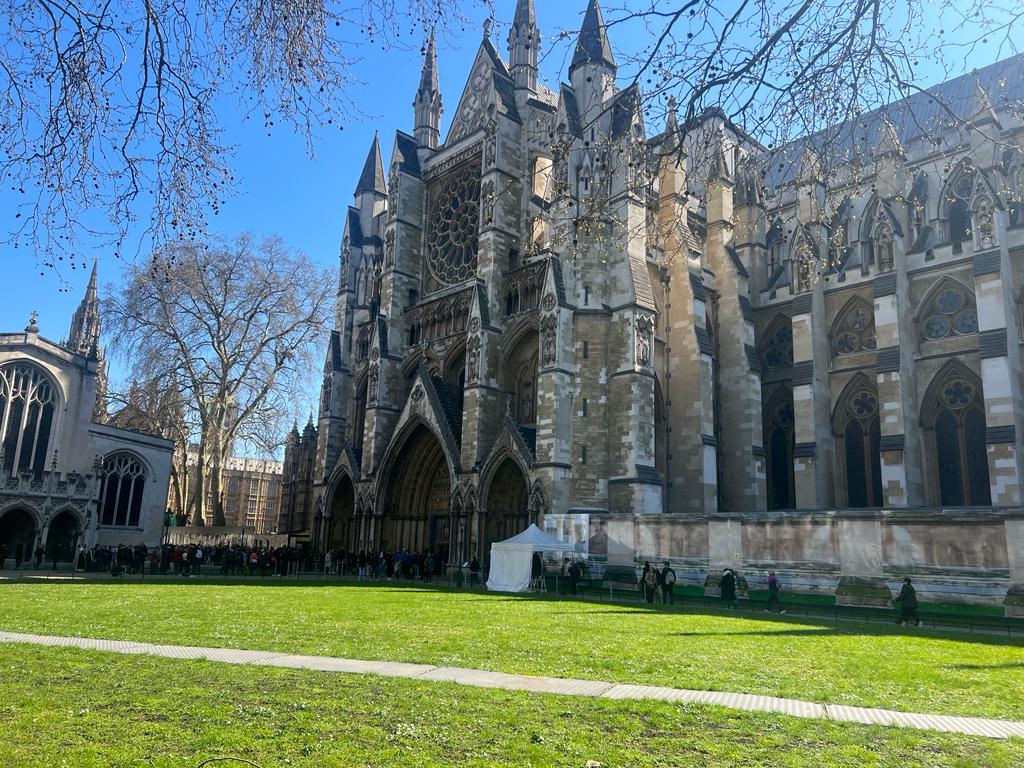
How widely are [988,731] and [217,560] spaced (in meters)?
30.7

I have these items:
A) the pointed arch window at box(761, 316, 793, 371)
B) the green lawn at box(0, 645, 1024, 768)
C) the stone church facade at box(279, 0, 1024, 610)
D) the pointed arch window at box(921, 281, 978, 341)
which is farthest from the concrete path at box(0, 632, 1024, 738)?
the pointed arch window at box(761, 316, 793, 371)

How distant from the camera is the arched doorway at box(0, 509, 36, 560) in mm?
33000

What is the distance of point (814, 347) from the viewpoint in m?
30.0

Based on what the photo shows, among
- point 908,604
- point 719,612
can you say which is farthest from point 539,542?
point 908,604

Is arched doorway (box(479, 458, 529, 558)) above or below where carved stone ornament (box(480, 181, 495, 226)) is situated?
below

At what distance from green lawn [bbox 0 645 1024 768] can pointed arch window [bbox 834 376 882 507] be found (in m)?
25.1

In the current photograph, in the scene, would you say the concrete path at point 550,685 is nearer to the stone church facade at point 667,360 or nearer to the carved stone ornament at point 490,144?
the stone church facade at point 667,360

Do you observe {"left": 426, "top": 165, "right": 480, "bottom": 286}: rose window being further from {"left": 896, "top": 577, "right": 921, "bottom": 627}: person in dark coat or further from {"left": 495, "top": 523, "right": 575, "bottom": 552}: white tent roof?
{"left": 896, "top": 577, "right": 921, "bottom": 627}: person in dark coat

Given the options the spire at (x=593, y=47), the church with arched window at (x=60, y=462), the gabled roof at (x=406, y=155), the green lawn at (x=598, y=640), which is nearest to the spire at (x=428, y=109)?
the gabled roof at (x=406, y=155)

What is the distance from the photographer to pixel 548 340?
92.8 ft

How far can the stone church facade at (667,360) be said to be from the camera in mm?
24359

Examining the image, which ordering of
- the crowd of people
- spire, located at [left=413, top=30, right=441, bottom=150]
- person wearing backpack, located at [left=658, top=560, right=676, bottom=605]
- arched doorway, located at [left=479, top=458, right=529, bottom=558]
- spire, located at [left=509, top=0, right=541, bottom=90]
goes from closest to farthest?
1. person wearing backpack, located at [left=658, top=560, right=676, bottom=605]
2. the crowd of people
3. arched doorway, located at [left=479, top=458, right=529, bottom=558]
4. spire, located at [left=509, top=0, right=541, bottom=90]
5. spire, located at [left=413, top=30, right=441, bottom=150]

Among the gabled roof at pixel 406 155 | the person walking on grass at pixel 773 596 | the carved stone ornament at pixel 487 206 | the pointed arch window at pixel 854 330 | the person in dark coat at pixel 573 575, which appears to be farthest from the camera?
the gabled roof at pixel 406 155

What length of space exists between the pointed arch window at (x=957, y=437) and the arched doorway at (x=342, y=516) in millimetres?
24109
